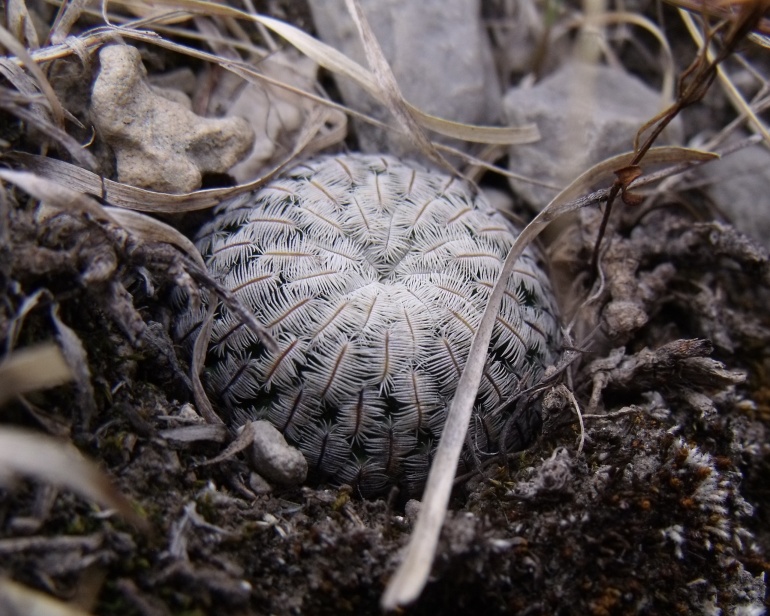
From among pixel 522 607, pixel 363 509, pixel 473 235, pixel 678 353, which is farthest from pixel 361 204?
pixel 522 607

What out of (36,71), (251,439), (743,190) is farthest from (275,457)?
(743,190)

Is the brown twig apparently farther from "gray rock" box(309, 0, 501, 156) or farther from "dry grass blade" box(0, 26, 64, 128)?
"dry grass blade" box(0, 26, 64, 128)

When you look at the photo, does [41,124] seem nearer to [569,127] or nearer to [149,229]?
[149,229]

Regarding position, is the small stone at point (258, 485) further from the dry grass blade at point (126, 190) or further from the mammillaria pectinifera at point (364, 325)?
the dry grass blade at point (126, 190)

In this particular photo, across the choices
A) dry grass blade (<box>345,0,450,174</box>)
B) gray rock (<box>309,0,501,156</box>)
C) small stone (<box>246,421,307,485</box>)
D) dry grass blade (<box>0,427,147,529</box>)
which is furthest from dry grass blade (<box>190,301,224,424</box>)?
gray rock (<box>309,0,501,156</box>)

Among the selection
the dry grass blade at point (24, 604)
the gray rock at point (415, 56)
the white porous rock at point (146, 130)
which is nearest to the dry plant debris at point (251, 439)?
the dry grass blade at point (24, 604)

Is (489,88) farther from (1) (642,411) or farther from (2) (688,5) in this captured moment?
(1) (642,411)
